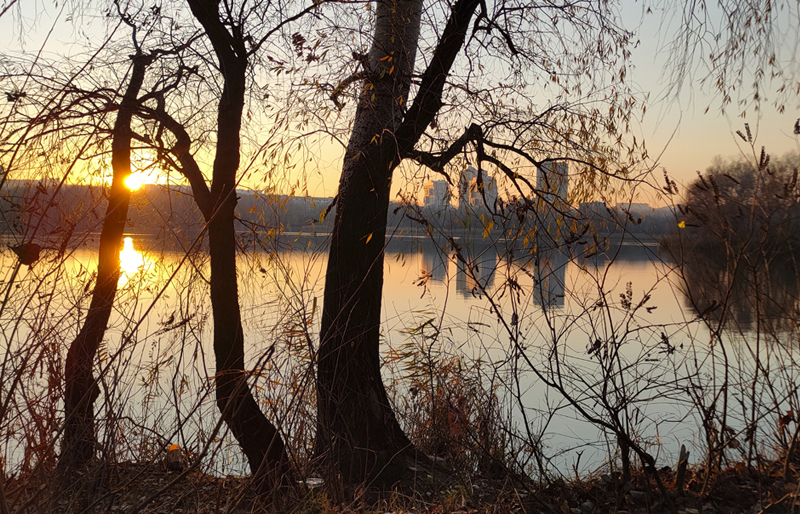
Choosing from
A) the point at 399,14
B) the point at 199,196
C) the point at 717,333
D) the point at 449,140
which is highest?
the point at 399,14

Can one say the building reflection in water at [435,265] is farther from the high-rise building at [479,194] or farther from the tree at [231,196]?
the tree at [231,196]

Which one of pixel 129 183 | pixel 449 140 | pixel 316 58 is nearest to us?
pixel 316 58

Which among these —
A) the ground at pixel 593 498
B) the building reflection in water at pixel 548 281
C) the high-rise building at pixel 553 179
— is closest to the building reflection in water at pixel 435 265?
the building reflection in water at pixel 548 281

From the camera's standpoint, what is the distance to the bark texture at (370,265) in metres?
4.07

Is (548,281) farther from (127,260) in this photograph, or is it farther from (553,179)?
(127,260)

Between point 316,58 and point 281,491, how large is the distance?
2738 mm

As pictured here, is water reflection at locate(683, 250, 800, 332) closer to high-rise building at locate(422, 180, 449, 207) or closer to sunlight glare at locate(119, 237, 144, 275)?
high-rise building at locate(422, 180, 449, 207)


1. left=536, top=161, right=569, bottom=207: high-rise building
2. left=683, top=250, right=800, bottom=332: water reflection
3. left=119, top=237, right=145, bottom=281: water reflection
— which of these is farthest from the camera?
left=119, top=237, right=145, bottom=281: water reflection

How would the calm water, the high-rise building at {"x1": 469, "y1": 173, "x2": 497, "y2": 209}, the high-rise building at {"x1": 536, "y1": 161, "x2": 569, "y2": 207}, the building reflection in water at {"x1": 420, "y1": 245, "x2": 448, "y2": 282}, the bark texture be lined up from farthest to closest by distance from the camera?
the high-rise building at {"x1": 536, "y1": 161, "x2": 569, "y2": 207} → the bark texture → the high-rise building at {"x1": 469, "y1": 173, "x2": 497, "y2": 209} → the building reflection in water at {"x1": 420, "y1": 245, "x2": 448, "y2": 282} → the calm water

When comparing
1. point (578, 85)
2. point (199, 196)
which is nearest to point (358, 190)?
point (199, 196)

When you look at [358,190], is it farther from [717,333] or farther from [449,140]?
[717,333]

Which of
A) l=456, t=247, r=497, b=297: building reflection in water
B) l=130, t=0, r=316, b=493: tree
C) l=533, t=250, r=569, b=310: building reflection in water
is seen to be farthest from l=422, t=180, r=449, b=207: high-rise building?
l=130, t=0, r=316, b=493: tree

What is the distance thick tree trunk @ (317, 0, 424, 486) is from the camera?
407 centimetres

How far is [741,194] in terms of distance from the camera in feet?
12.1
